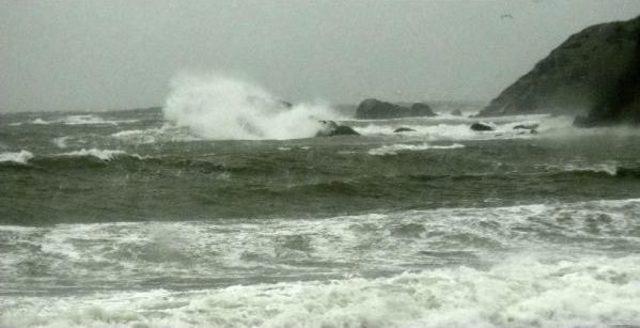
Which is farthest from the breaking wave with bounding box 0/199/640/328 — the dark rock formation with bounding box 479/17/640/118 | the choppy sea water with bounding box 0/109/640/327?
the dark rock formation with bounding box 479/17/640/118

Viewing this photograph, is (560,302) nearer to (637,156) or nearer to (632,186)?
(632,186)

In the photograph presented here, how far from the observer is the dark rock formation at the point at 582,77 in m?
34.6

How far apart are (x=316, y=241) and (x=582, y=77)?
38.6m

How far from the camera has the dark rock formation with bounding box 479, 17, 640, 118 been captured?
3456 cm

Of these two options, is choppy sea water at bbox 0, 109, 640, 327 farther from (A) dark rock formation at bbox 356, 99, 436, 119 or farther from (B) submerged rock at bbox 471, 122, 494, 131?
(A) dark rock formation at bbox 356, 99, 436, 119

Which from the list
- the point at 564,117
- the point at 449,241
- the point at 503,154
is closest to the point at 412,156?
the point at 503,154

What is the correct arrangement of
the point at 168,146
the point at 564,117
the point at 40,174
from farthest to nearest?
the point at 564,117
the point at 168,146
the point at 40,174

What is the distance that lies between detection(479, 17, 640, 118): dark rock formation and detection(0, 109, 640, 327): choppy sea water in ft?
52.6

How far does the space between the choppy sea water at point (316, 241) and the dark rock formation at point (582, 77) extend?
16.0 m

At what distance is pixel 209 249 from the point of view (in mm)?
9469

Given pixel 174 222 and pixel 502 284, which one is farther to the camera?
pixel 174 222

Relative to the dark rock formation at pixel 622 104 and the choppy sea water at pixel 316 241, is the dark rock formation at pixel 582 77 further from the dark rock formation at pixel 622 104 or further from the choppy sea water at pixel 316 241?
the choppy sea water at pixel 316 241

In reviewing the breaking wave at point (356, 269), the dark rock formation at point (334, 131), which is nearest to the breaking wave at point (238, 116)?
the dark rock formation at point (334, 131)

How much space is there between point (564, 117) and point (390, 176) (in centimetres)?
2620
